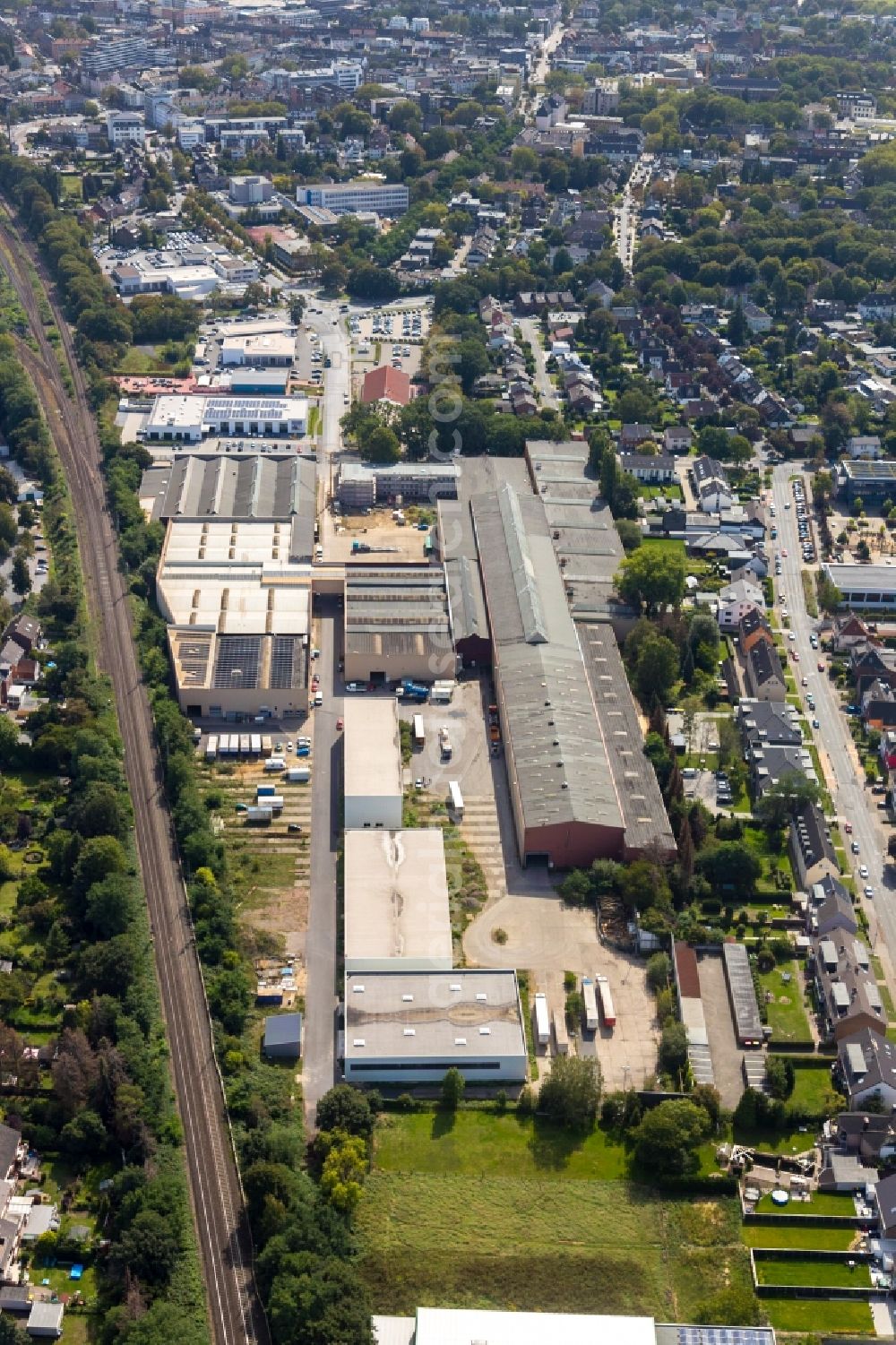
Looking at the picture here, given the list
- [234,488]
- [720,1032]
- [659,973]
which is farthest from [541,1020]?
[234,488]

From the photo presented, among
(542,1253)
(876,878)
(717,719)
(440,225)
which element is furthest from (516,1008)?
(440,225)

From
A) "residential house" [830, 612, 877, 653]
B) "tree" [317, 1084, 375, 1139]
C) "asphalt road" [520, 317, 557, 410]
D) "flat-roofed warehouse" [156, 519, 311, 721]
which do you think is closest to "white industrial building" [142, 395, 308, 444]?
"flat-roofed warehouse" [156, 519, 311, 721]

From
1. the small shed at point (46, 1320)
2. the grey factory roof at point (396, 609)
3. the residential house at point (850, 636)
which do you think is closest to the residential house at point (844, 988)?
the residential house at point (850, 636)

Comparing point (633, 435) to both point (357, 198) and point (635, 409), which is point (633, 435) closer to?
point (635, 409)

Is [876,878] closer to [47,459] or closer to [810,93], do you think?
[47,459]

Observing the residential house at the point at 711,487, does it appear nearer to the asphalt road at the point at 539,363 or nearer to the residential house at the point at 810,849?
the asphalt road at the point at 539,363

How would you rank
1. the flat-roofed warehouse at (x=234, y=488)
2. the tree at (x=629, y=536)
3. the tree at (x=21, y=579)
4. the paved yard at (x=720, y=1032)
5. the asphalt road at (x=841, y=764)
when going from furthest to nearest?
1. the flat-roofed warehouse at (x=234, y=488)
2. the tree at (x=629, y=536)
3. the tree at (x=21, y=579)
4. the asphalt road at (x=841, y=764)
5. the paved yard at (x=720, y=1032)

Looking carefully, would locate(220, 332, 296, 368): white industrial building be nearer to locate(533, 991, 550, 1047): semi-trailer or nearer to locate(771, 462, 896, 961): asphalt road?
locate(771, 462, 896, 961): asphalt road
